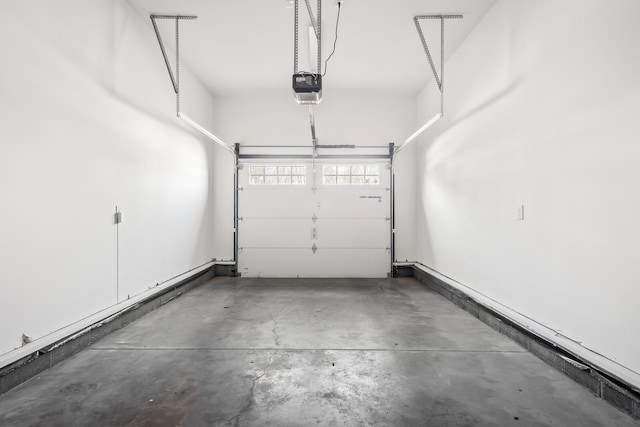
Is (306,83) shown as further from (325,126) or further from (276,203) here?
(276,203)

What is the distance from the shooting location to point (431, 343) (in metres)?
2.82

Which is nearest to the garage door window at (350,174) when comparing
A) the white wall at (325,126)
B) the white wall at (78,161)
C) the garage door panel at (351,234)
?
the white wall at (325,126)

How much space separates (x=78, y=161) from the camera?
2658 mm

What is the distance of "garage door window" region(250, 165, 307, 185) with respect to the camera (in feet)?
19.4

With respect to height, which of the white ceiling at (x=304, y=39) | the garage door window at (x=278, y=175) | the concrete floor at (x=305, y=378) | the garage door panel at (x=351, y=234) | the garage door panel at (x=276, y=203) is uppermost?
the white ceiling at (x=304, y=39)

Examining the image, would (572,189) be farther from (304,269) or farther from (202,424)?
(304,269)

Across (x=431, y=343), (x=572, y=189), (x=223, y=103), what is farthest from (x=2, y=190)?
(x=223, y=103)

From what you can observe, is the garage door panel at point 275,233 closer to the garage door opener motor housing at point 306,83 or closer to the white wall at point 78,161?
the white wall at point 78,161

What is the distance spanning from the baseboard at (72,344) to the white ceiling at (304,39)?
3.19 m

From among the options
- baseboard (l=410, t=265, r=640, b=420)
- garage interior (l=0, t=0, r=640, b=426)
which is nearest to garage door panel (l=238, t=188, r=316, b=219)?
garage interior (l=0, t=0, r=640, b=426)

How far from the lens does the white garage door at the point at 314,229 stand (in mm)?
5852

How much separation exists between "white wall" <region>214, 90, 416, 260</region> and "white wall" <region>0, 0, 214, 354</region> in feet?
5.27

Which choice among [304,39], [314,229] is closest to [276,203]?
[314,229]

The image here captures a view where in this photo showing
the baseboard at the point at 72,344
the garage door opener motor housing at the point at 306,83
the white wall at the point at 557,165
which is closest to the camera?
the white wall at the point at 557,165
